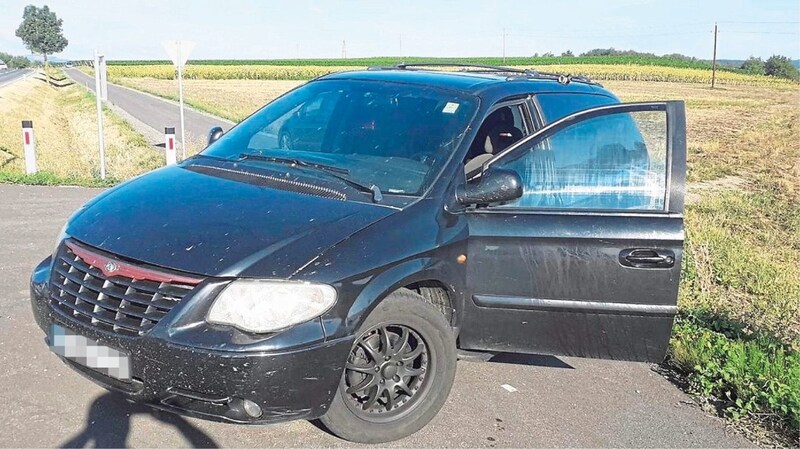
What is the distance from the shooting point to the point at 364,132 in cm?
425

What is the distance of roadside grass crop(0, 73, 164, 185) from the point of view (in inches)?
483

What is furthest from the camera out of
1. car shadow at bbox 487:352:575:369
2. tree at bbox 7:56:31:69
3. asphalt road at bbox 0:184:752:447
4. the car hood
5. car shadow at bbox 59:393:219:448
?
tree at bbox 7:56:31:69

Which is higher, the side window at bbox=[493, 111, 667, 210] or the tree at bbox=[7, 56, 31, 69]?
the tree at bbox=[7, 56, 31, 69]

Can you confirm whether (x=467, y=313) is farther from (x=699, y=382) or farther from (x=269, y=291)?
(x=699, y=382)

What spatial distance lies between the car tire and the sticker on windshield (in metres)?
1.23

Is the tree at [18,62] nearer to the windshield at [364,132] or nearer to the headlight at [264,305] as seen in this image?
the windshield at [364,132]

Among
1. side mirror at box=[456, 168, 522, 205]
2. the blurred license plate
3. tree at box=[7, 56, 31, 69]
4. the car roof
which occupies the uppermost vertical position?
tree at box=[7, 56, 31, 69]

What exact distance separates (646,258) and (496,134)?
1.29 meters

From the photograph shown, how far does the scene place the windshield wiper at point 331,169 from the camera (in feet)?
12.0

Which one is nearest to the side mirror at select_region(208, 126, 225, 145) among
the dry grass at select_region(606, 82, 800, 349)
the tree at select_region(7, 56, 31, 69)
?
the dry grass at select_region(606, 82, 800, 349)

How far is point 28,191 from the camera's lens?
9930 mm

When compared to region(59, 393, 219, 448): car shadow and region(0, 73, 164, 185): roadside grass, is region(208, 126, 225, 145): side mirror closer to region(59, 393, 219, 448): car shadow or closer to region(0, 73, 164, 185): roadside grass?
region(59, 393, 219, 448): car shadow

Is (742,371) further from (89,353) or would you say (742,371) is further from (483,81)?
(89,353)

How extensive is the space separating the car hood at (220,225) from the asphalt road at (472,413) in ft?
2.88
